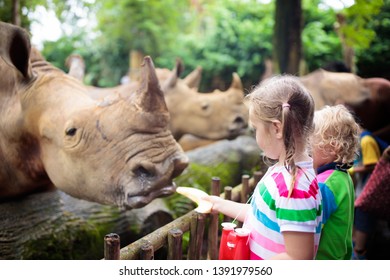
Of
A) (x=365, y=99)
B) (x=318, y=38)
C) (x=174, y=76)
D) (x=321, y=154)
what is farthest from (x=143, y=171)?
(x=318, y=38)

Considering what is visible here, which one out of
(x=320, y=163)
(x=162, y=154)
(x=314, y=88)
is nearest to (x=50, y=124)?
(x=162, y=154)

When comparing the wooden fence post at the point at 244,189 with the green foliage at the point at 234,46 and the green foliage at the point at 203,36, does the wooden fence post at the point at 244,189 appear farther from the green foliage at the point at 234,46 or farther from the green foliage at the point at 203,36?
the green foliage at the point at 234,46

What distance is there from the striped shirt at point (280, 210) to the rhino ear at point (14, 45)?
1.51 m

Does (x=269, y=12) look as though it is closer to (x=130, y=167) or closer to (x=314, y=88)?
(x=314, y=88)

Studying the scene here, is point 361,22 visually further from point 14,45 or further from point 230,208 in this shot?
point 14,45

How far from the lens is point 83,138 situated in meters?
2.25

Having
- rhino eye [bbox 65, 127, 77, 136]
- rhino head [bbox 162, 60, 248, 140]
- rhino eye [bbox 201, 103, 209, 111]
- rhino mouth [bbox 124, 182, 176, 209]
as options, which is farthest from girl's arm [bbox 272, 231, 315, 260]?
rhino eye [bbox 201, 103, 209, 111]

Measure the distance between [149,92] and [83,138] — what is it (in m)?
0.43

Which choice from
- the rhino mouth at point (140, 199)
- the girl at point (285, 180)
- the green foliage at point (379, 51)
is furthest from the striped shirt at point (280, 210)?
the green foliage at point (379, 51)

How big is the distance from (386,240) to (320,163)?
278 centimetres

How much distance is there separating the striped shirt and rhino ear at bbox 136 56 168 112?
858 millimetres

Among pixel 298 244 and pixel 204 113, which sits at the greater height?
pixel 298 244

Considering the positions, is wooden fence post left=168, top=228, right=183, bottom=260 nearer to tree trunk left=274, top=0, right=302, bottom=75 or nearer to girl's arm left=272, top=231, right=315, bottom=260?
girl's arm left=272, top=231, right=315, bottom=260

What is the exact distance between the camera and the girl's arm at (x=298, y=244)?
4.66 ft
